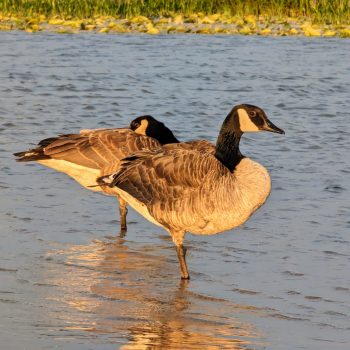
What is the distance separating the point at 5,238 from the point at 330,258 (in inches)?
134

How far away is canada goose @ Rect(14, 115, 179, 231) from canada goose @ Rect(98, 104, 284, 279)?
1.14 metres

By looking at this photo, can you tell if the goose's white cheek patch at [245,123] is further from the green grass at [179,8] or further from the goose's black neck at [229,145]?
the green grass at [179,8]

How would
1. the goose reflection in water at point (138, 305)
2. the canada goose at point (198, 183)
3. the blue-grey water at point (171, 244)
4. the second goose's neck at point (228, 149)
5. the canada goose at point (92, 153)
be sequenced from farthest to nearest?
the canada goose at point (92, 153) < the second goose's neck at point (228, 149) < the canada goose at point (198, 183) < the blue-grey water at point (171, 244) < the goose reflection in water at point (138, 305)

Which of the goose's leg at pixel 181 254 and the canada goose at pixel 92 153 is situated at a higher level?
the canada goose at pixel 92 153

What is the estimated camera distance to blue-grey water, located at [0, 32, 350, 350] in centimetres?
815

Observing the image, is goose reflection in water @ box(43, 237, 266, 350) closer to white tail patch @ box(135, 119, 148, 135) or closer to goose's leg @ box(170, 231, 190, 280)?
goose's leg @ box(170, 231, 190, 280)

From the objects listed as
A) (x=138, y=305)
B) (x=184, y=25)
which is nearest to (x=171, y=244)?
(x=138, y=305)

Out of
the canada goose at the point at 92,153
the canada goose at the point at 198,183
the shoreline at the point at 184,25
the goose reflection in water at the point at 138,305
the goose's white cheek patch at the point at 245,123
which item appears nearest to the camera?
the goose reflection in water at the point at 138,305

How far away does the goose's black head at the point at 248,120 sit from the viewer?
34.1 feet

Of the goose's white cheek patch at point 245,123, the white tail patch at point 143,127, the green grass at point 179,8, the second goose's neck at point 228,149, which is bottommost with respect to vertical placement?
the green grass at point 179,8

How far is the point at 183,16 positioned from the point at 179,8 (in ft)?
2.91

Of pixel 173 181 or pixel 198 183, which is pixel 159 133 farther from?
pixel 198 183

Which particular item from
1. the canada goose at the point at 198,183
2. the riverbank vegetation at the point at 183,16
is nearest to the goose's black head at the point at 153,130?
the canada goose at the point at 198,183

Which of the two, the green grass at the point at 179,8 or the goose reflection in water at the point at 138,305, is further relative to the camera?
the green grass at the point at 179,8
